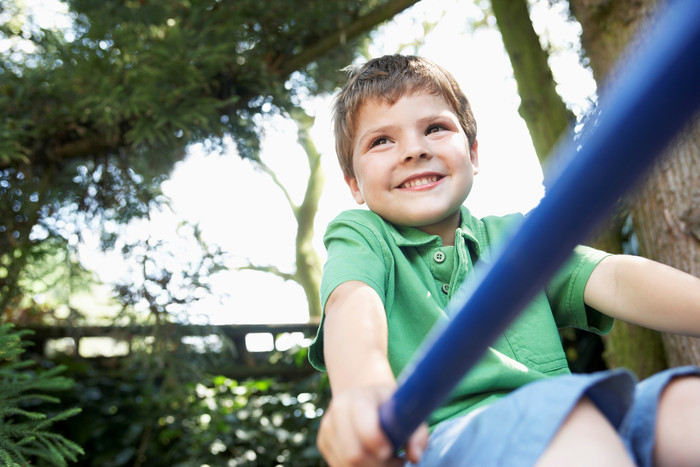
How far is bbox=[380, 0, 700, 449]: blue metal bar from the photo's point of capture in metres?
0.40

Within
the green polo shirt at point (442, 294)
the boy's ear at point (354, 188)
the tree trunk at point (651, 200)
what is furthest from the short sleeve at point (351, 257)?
the tree trunk at point (651, 200)

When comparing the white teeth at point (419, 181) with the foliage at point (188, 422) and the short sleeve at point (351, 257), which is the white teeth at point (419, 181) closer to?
the short sleeve at point (351, 257)

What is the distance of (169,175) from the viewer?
11.1 ft

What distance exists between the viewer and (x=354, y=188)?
1.65 metres

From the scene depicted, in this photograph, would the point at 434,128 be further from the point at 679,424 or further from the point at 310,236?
the point at 310,236

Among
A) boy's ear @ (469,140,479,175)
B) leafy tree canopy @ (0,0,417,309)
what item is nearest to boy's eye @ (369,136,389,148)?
Answer: boy's ear @ (469,140,479,175)

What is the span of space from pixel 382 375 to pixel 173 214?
8.44 ft

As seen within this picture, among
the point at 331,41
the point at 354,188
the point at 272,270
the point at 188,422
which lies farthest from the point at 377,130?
the point at 272,270

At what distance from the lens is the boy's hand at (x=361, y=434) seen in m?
0.65

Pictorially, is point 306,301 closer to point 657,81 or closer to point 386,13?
point 386,13

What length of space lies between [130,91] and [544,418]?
96.7 inches

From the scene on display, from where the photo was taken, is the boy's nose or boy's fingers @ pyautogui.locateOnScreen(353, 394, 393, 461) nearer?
boy's fingers @ pyautogui.locateOnScreen(353, 394, 393, 461)

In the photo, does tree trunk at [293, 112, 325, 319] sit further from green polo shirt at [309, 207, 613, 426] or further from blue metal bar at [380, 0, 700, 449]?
blue metal bar at [380, 0, 700, 449]

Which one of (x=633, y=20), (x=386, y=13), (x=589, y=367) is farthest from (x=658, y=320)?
(x=589, y=367)
